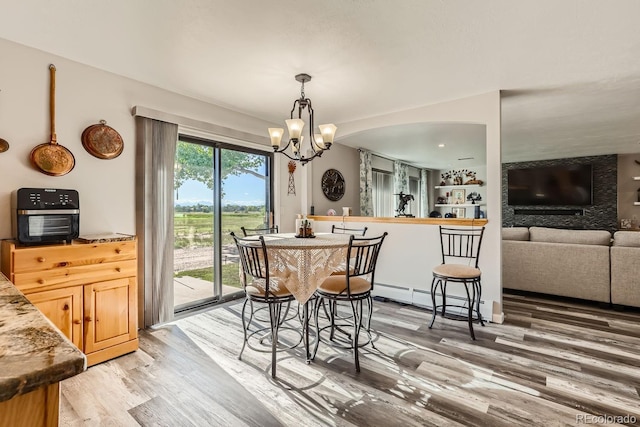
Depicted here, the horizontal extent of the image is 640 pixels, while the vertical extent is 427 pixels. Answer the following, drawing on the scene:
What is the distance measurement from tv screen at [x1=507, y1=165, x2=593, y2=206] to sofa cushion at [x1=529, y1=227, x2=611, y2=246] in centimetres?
420

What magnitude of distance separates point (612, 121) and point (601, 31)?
325 cm

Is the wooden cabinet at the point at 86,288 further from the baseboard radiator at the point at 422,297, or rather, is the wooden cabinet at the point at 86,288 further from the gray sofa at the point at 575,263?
the gray sofa at the point at 575,263

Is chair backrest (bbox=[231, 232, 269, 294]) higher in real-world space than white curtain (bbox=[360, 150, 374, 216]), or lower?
lower

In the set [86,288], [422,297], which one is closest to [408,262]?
[422,297]

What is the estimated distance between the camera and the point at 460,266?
123 inches

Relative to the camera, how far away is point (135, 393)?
6.59 feet

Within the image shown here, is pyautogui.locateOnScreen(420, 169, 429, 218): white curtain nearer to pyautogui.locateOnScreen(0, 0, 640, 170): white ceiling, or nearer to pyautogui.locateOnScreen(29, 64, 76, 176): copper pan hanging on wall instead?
pyautogui.locateOnScreen(0, 0, 640, 170): white ceiling

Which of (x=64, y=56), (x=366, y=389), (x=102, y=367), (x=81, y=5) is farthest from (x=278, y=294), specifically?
(x=64, y=56)

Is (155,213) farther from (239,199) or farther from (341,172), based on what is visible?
(341,172)

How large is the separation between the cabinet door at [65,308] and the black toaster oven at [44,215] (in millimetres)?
385

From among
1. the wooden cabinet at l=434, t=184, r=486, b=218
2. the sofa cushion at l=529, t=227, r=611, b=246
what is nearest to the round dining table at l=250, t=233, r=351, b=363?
the sofa cushion at l=529, t=227, r=611, b=246

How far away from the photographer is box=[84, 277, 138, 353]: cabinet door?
7.67ft

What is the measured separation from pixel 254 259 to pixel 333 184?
3344 millimetres

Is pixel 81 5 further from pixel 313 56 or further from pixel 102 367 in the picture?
pixel 102 367
